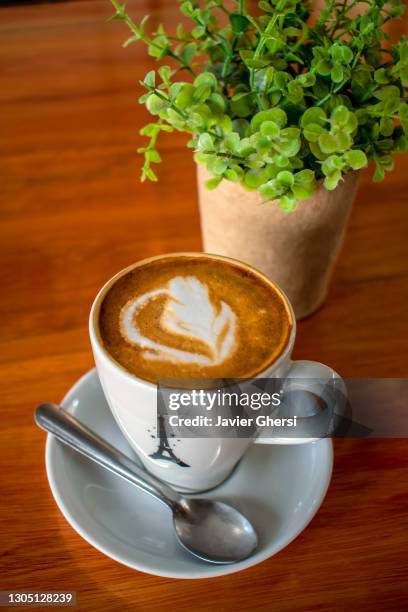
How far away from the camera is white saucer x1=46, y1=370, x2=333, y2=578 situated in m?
0.50

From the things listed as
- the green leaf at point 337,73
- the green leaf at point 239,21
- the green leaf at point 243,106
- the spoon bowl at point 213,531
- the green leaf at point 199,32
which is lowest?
the spoon bowl at point 213,531

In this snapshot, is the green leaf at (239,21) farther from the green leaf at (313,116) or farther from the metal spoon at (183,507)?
the metal spoon at (183,507)

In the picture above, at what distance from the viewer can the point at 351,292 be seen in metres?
0.76

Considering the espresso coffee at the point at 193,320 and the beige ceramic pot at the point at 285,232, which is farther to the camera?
the beige ceramic pot at the point at 285,232

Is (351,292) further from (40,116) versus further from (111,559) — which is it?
(40,116)

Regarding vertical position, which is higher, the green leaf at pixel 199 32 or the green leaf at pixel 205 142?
the green leaf at pixel 199 32

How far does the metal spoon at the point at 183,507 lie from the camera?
0.51m

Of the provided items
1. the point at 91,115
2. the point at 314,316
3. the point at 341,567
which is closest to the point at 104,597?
the point at 341,567

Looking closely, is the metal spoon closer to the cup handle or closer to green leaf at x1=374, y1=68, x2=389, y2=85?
the cup handle

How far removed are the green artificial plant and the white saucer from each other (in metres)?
0.25

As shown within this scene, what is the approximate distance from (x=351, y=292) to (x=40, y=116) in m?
0.61

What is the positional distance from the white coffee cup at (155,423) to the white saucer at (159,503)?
3 cm

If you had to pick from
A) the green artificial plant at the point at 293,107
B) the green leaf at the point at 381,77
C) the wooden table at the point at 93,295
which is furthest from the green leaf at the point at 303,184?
the wooden table at the point at 93,295

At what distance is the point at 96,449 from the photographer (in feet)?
1.86
